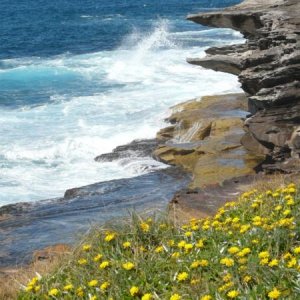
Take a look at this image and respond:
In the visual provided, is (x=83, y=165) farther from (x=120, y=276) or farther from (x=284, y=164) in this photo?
(x=120, y=276)

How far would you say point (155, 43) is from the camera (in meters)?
43.8

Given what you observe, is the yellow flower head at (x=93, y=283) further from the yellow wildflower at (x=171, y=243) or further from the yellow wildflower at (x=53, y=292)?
the yellow wildflower at (x=171, y=243)

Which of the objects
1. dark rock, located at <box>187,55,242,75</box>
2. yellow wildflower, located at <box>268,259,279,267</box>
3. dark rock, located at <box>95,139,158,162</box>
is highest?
yellow wildflower, located at <box>268,259,279,267</box>

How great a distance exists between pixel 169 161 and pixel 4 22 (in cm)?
4328

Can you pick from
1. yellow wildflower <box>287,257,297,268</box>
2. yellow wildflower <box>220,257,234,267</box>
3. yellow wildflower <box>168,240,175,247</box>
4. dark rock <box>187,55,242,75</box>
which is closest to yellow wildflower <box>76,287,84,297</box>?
yellow wildflower <box>168,240,175,247</box>

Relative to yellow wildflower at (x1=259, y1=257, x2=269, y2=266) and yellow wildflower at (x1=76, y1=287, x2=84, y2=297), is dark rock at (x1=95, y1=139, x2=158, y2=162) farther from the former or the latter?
yellow wildflower at (x1=259, y1=257, x2=269, y2=266)

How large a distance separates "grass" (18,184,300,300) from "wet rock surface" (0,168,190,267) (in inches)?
164

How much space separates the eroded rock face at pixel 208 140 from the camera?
51.8ft

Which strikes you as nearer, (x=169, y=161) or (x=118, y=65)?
(x=169, y=161)

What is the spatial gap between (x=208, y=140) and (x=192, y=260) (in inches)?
480

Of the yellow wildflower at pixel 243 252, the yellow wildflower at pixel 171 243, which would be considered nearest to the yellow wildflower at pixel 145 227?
the yellow wildflower at pixel 171 243

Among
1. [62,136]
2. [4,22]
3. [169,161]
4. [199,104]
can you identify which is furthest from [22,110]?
[4,22]

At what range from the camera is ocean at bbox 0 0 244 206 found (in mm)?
19547

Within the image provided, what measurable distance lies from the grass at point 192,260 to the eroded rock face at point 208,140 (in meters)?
6.77
